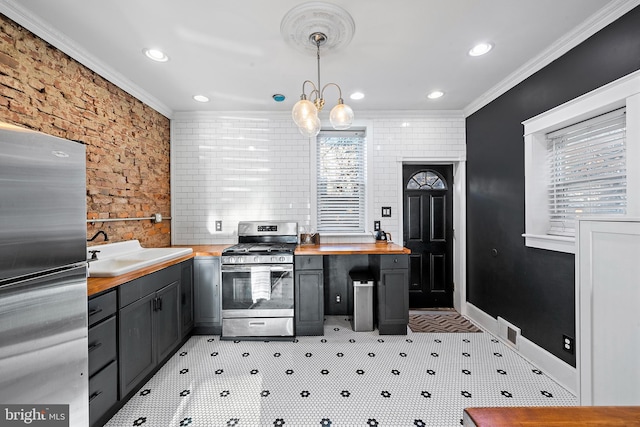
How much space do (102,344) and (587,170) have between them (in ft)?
12.5

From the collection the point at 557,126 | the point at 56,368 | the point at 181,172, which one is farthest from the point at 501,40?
the point at 181,172

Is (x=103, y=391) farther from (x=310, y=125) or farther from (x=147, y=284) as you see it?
(x=310, y=125)

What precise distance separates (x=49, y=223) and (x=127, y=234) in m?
1.87

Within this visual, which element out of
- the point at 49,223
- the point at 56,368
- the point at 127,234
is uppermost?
the point at 49,223

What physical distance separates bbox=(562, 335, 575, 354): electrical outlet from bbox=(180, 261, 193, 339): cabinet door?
3.52 metres

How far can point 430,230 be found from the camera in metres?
3.83

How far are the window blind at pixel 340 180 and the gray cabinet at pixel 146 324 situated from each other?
2.03 meters

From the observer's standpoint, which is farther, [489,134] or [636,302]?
[489,134]

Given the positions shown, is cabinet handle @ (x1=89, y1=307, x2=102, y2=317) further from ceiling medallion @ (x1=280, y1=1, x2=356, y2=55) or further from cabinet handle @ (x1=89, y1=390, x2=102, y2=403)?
ceiling medallion @ (x1=280, y1=1, x2=356, y2=55)

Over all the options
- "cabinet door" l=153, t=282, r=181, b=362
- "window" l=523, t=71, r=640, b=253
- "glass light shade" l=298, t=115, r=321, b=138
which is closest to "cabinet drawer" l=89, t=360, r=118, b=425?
"cabinet door" l=153, t=282, r=181, b=362

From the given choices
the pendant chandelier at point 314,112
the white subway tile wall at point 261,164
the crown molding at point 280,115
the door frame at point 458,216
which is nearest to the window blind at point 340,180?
the white subway tile wall at point 261,164

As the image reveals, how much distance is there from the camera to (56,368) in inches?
47.3

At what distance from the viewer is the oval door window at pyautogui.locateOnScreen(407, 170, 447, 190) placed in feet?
12.5

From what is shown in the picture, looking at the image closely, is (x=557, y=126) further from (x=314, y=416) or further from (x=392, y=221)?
(x=314, y=416)
